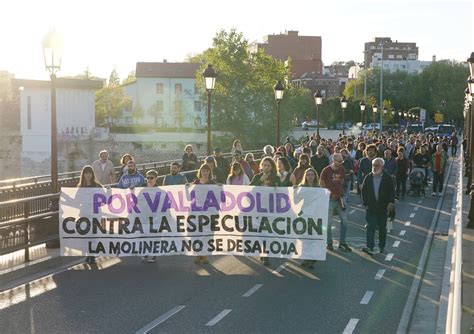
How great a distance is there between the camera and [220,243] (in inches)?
564

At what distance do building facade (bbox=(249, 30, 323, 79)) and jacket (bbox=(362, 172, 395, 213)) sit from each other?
179 metres

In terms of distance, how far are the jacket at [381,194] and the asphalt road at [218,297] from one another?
0.94m

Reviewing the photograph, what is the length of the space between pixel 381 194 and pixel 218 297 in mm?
4957

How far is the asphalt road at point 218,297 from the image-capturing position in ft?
A: 34.2

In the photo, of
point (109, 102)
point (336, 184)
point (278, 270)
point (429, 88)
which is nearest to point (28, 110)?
point (109, 102)

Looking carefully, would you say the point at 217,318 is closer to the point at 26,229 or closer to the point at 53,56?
the point at 26,229

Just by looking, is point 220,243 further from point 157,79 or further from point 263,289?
point 157,79

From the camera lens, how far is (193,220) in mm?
14438

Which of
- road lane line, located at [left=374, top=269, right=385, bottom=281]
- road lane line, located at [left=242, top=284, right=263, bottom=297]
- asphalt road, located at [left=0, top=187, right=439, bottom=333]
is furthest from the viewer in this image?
road lane line, located at [left=374, top=269, right=385, bottom=281]

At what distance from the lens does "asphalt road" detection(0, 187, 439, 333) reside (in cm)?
1042

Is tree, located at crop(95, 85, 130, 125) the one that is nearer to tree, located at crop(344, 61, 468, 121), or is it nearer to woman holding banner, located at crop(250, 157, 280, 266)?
tree, located at crop(344, 61, 468, 121)

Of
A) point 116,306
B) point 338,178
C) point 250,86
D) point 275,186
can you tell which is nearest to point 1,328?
point 116,306

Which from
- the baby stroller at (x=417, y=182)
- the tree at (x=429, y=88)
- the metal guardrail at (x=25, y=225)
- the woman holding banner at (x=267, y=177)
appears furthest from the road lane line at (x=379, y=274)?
the tree at (x=429, y=88)

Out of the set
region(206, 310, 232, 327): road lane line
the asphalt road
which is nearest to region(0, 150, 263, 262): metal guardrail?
the asphalt road
